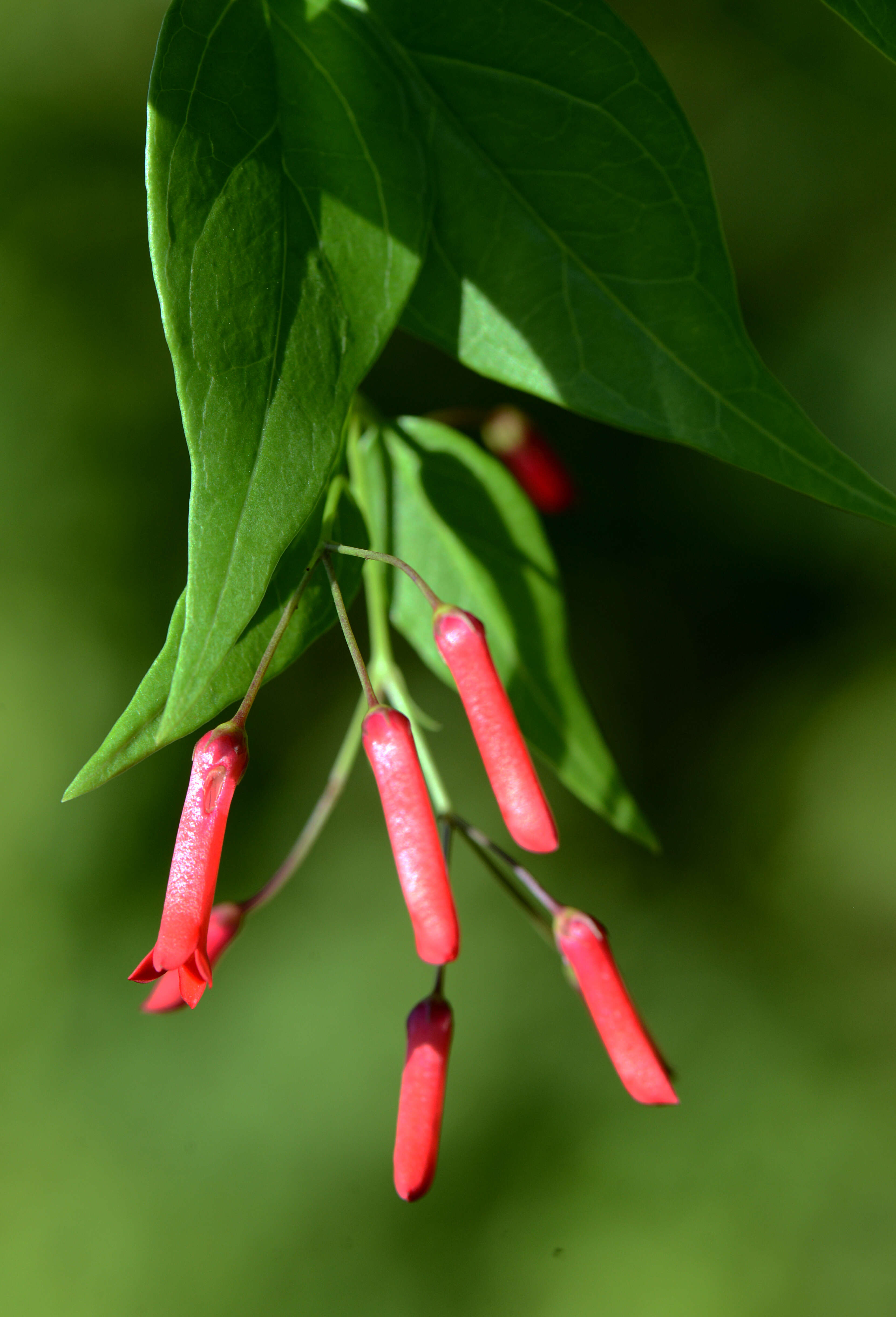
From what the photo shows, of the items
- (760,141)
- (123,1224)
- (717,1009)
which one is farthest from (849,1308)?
(760,141)

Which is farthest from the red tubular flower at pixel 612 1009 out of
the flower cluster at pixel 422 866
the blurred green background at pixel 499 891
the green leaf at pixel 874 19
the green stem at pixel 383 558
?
the blurred green background at pixel 499 891

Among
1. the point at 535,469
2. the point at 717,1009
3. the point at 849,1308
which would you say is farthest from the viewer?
the point at 717,1009

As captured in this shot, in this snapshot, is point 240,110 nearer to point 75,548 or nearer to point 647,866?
point 75,548

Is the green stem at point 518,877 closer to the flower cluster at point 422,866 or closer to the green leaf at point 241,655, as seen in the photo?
the flower cluster at point 422,866

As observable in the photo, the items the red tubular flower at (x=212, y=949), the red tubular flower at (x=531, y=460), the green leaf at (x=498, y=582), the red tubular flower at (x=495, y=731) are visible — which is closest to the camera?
the red tubular flower at (x=495, y=731)

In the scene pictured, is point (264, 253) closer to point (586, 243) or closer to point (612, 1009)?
point (586, 243)

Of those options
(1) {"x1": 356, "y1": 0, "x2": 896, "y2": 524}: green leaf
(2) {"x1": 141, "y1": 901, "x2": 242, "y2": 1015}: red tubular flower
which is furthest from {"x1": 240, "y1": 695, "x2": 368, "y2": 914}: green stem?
(1) {"x1": 356, "y1": 0, "x2": 896, "y2": 524}: green leaf
